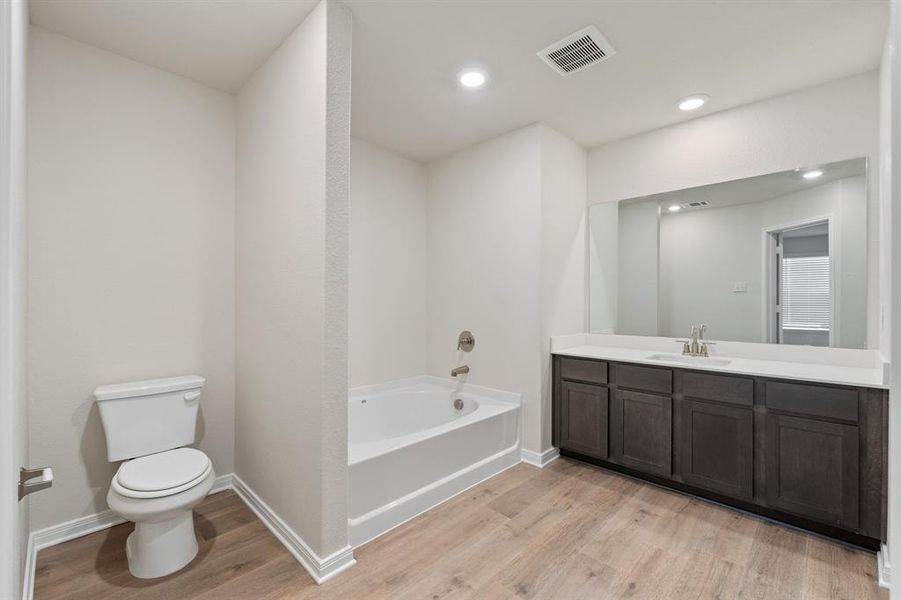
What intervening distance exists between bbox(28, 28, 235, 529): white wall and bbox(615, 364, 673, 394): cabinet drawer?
259 cm

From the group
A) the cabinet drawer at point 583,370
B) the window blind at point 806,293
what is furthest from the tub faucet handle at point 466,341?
the window blind at point 806,293

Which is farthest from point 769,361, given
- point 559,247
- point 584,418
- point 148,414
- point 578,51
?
point 148,414

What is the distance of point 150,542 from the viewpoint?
1801 mm

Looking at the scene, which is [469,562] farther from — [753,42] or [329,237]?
[753,42]

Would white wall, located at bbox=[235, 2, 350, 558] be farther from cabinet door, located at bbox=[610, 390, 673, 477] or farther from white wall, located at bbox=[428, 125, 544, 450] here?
cabinet door, located at bbox=[610, 390, 673, 477]

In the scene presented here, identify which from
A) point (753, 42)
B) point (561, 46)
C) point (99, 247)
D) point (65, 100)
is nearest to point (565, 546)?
point (561, 46)

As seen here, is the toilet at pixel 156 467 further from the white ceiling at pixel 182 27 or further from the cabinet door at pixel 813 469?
the cabinet door at pixel 813 469

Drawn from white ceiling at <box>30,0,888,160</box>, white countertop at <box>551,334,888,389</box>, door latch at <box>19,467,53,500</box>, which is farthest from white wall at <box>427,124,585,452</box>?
door latch at <box>19,467,53,500</box>

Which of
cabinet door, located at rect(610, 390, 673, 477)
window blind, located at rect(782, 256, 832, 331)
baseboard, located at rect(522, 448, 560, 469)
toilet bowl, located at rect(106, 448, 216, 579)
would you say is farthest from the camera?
Result: baseboard, located at rect(522, 448, 560, 469)

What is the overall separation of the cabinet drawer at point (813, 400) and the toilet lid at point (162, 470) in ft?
9.54

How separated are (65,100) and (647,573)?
3640mm

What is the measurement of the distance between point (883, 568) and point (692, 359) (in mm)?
1314

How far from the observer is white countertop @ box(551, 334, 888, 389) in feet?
6.88

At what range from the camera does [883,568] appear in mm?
1771
